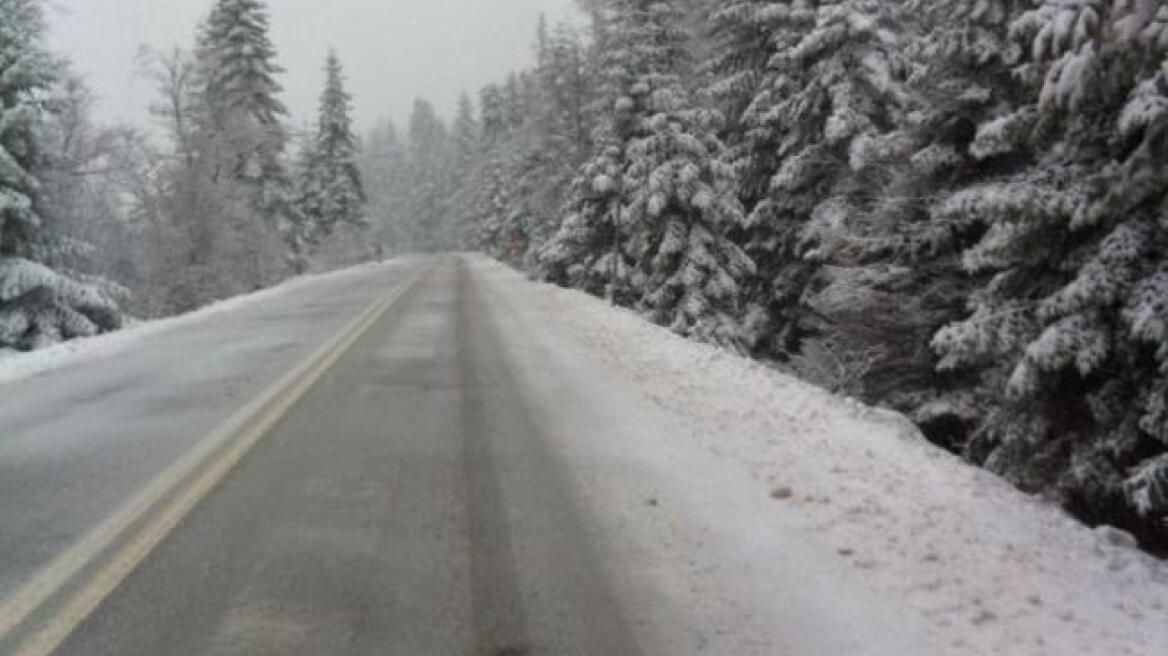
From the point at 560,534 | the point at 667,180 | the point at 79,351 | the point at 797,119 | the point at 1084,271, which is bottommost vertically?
the point at 79,351

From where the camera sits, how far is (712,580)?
504 centimetres

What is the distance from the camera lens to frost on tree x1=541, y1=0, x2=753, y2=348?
24047 mm

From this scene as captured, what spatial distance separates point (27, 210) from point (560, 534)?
1978cm

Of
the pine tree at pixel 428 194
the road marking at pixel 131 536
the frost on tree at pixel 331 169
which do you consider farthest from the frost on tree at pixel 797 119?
the pine tree at pixel 428 194

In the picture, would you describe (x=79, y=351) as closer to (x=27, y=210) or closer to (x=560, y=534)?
(x=27, y=210)

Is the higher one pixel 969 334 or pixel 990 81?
pixel 990 81

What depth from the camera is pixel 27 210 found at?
2145cm

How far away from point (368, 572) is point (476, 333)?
1193 centimetres

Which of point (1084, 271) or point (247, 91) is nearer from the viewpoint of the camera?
point (1084, 271)

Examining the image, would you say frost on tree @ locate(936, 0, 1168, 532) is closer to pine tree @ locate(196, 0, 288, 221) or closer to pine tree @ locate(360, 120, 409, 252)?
pine tree @ locate(196, 0, 288, 221)

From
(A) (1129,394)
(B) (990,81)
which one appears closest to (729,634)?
(A) (1129,394)

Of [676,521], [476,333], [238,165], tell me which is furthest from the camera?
[238,165]

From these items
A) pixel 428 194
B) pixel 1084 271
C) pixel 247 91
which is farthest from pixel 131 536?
pixel 428 194

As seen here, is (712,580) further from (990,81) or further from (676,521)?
(990,81)
